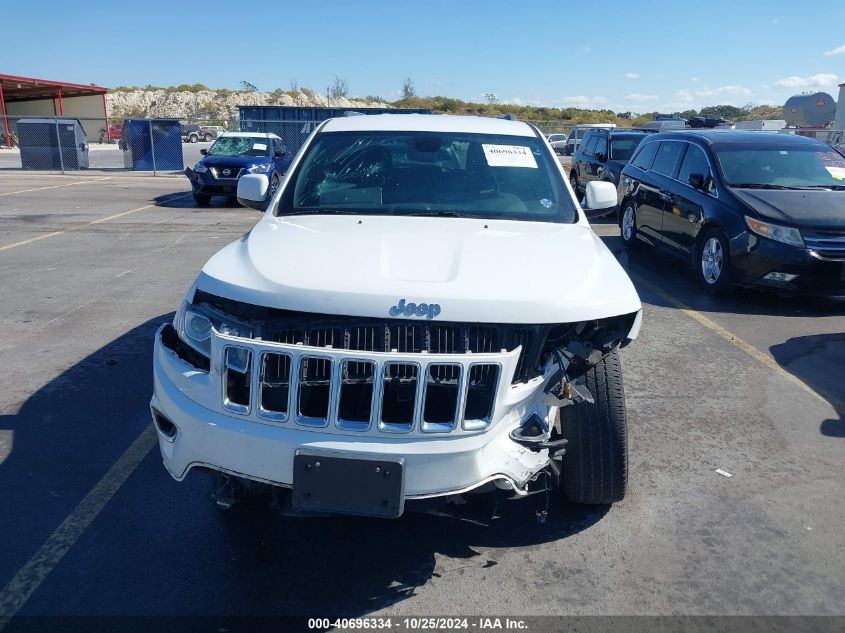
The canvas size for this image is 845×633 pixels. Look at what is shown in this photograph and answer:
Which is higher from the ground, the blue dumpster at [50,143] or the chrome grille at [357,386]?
the chrome grille at [357,386]

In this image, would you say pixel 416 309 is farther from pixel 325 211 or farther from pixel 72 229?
pixel 72 229

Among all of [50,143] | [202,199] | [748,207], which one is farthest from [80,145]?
[748,207]

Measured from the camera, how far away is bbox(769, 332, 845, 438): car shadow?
4666 mm

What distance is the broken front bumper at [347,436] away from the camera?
2.53 metres

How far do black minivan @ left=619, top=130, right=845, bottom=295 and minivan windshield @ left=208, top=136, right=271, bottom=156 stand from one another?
32.7ft

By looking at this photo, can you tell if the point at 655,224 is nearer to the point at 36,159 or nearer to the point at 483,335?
the point at 483,335

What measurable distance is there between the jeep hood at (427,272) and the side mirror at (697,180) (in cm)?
519

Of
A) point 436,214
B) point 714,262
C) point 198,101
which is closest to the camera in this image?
point 436,214

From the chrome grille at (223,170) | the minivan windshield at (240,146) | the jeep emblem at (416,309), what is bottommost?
the chrome grille at (223,170)

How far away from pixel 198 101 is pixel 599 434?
282 feet

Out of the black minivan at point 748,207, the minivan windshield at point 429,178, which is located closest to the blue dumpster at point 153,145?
the black minivan at point 748,207

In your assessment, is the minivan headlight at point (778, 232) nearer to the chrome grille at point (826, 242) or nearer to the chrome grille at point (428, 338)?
the chrome grille at point (826, 242)

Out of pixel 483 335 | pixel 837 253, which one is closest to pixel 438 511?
pixel 483 335

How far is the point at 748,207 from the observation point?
738 centimetres
